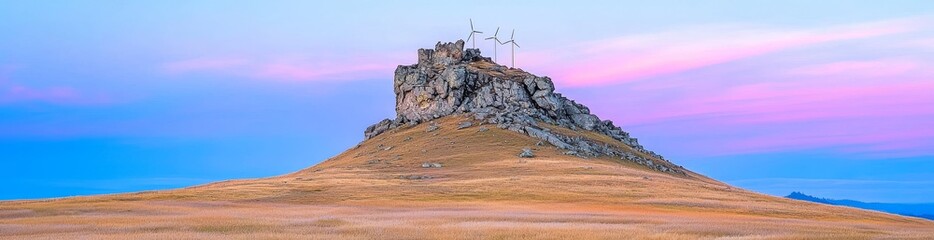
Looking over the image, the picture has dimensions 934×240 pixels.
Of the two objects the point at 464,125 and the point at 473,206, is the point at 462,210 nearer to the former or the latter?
the point at 473,206

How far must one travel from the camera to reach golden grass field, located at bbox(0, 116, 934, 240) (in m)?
48.6

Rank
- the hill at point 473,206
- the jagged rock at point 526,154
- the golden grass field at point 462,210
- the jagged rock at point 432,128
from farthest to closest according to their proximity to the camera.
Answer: the jagged rock at point 432,128
the jagged rock at point 526,154
the hill at point 473,206
the golden grass field at point 462,210

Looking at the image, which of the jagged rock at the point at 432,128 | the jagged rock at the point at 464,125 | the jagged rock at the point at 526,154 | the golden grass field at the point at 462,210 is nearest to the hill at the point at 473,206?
the golden grass field at the point at 462,210

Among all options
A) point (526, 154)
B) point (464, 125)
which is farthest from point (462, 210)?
point (464, 125)

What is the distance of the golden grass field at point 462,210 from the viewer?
1912 inches

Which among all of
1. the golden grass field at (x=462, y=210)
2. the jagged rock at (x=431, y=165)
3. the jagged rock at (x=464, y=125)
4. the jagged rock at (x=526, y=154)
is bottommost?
the golden grass field at (x=462, y=210)

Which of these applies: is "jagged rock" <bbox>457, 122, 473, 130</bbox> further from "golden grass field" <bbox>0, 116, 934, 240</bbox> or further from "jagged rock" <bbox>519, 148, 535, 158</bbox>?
"jagged rock" <bbox>519, 148, 535, 158</bbox>

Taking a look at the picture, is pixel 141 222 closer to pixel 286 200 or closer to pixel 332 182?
pixel 286 200

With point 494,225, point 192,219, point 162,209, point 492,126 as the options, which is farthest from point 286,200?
point 492,126

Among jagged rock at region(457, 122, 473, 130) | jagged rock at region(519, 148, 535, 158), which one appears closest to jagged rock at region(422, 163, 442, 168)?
jagged rock at region(519, 148, 535, 158)

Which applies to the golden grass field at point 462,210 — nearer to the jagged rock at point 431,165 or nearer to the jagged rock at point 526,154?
the jagged rock at point 431,165

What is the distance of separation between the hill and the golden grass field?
0.41 ft

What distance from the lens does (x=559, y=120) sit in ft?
632

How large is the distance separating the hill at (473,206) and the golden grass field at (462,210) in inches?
4.9
